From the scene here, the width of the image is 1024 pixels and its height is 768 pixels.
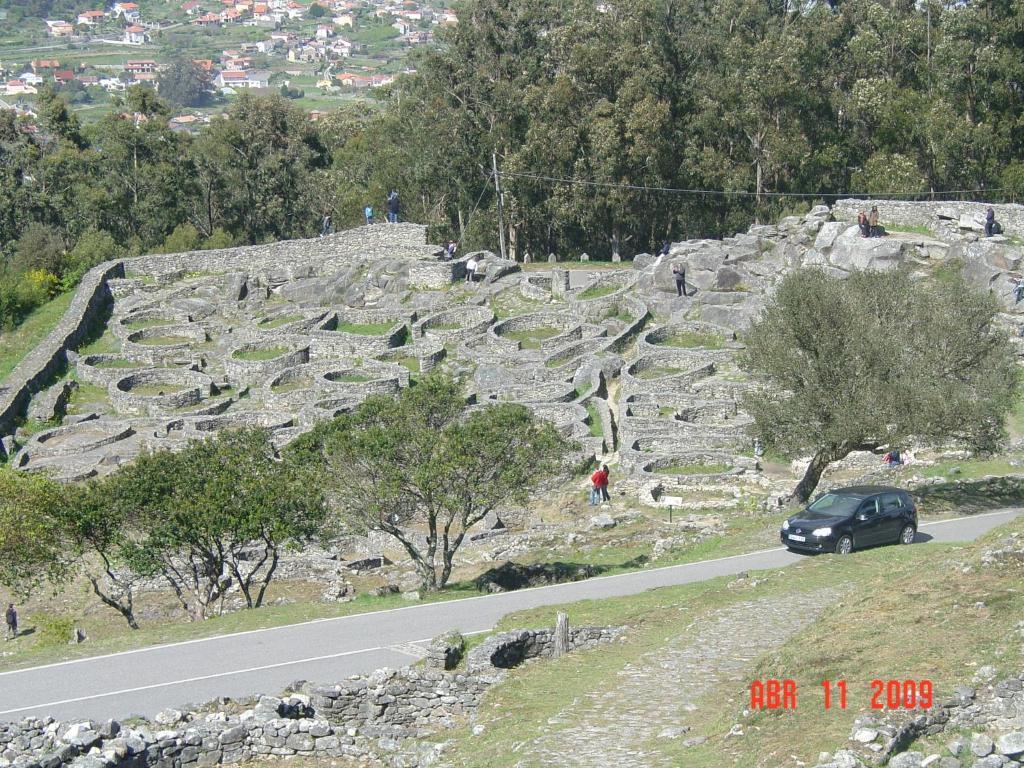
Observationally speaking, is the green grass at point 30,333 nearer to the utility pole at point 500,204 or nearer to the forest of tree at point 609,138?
the forest of tree at point 609,138

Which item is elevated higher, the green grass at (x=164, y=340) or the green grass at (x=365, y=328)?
the green grass at (x=365, y=328)

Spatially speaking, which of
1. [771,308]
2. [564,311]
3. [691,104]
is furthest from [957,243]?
[691,104]

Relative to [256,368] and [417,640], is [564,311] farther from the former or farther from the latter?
[417,640]

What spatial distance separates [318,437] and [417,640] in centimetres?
995

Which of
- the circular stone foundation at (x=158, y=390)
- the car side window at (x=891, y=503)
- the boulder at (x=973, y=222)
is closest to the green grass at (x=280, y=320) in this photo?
the circular stone foundation at (x=158, y=390)

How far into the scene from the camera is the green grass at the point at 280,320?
58.0 metres

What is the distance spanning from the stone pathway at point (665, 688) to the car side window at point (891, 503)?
453 centimetres

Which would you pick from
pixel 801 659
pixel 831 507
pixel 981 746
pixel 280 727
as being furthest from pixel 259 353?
pixel 981 746

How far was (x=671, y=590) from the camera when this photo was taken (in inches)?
938

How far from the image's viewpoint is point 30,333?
60.7 meters

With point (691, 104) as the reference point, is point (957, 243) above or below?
below

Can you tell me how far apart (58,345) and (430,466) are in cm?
3415

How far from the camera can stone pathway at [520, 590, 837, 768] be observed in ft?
51.9

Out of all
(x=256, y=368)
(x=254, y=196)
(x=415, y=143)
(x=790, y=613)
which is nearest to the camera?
(x=790, y=613)
